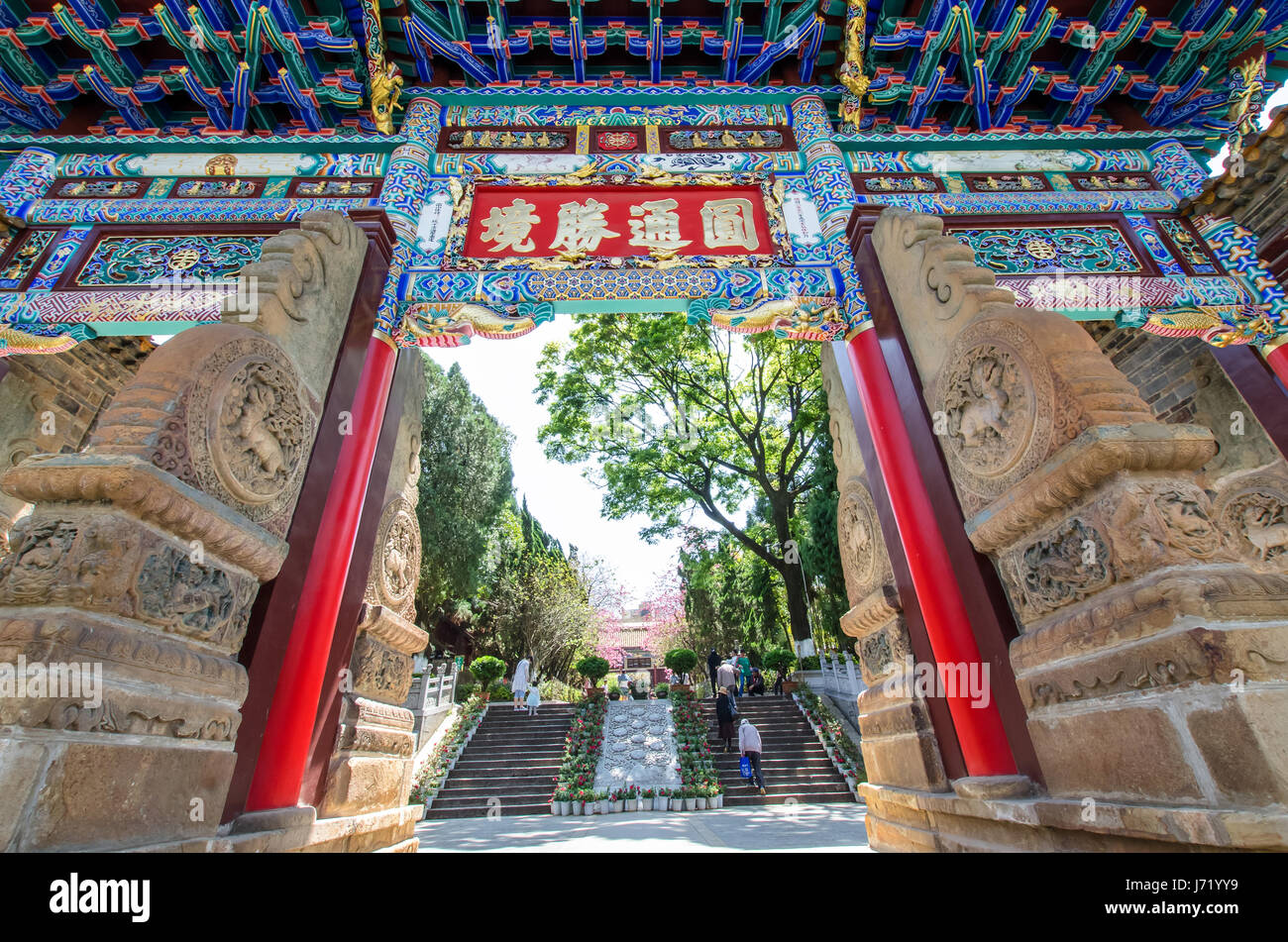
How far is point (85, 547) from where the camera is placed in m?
2.00

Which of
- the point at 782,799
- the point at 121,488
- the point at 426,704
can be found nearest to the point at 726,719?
the point at 782,799

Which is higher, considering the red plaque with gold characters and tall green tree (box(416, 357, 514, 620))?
tall green tree (box(416, 357, 514, 620))

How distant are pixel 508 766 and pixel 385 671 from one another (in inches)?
314

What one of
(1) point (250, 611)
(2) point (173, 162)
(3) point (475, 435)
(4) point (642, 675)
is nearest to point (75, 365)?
(2) point (173, 162)

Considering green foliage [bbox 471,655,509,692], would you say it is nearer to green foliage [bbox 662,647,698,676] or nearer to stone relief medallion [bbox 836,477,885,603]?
green foliage [bbox 662,647,698,676]

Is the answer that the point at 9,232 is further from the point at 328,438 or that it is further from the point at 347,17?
the point at 328,438

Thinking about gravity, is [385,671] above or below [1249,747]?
above

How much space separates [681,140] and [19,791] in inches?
232

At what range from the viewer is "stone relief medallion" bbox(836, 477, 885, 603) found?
4.38m

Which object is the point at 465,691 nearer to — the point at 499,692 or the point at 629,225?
the point at 499,692

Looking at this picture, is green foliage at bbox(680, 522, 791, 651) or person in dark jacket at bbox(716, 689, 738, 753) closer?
person in dark jacket at bbox(716, 689, 738, 753)

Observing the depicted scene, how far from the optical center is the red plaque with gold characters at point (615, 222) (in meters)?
4.71

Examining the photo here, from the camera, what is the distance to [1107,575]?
2318mm

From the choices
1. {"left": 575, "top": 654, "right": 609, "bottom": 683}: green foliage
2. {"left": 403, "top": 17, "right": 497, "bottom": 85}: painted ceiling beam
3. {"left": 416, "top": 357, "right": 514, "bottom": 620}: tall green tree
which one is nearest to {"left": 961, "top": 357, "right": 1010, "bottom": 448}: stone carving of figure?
{"left": 403, "top": 17, "right": 497, "bottom": 85}: painted ceiling beam
